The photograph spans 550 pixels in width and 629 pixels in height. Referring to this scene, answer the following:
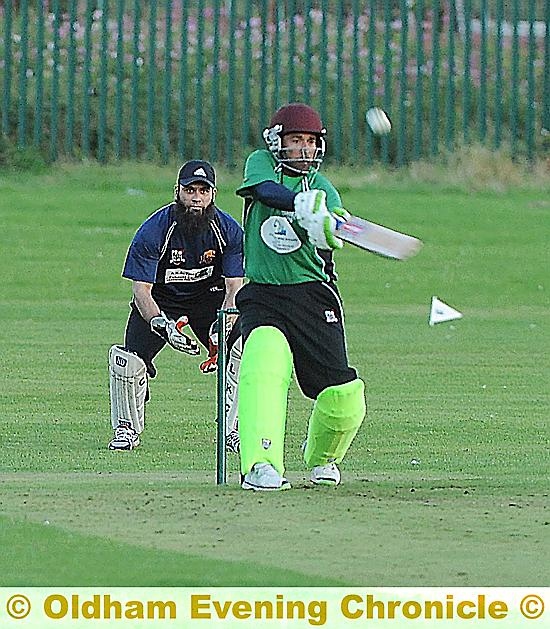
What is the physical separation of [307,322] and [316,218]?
1.94 feet

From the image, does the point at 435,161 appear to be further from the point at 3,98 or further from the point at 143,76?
the point at 3,98

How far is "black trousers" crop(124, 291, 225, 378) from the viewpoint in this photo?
10164 millimetres

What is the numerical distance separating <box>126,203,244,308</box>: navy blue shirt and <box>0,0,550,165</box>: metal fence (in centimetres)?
1380

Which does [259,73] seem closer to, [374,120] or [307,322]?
[374,120]

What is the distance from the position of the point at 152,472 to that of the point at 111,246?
12291 mm

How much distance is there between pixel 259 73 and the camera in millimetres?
24141

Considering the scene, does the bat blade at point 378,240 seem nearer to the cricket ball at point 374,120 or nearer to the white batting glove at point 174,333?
the white batting glove at point 174,333

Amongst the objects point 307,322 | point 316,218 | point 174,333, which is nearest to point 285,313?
point 307,322

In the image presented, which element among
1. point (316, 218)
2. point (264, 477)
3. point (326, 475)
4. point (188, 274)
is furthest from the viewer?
point (188, 274)

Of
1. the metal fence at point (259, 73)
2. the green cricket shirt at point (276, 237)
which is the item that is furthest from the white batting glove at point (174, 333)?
the metal fence at point (259, 73)

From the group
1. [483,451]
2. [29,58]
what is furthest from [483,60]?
[483,451]

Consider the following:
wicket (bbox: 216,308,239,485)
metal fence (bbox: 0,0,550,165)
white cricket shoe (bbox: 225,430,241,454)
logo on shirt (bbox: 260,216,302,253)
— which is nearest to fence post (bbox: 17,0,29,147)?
metal fence (bbox: 0,0,550,165)

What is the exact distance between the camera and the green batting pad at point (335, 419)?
7.91 metres

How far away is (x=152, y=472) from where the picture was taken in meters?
8.96
